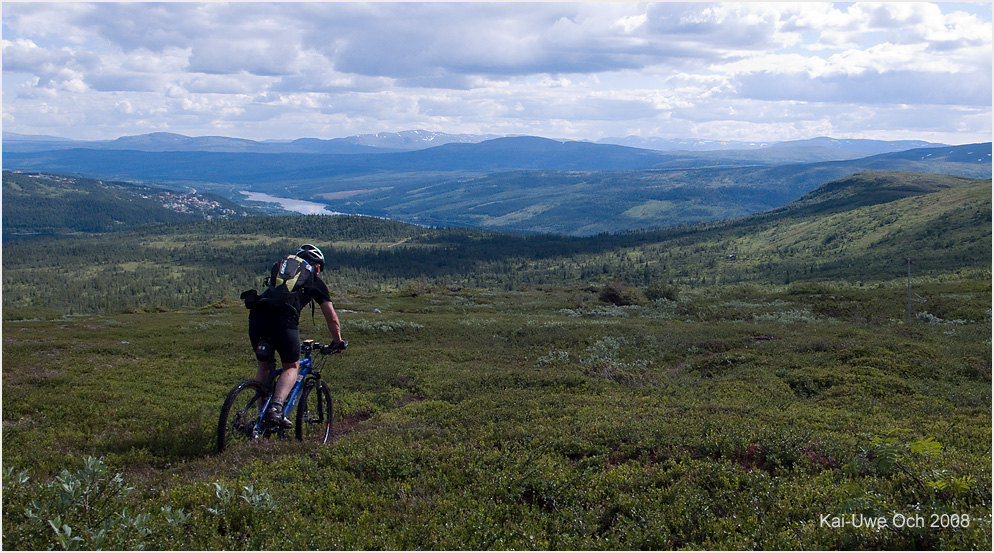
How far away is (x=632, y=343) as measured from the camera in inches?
1094

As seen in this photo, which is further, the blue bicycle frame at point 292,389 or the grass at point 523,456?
the blue bicycle frame at point 292,389

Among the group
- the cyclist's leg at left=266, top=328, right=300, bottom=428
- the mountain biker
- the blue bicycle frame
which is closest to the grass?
the blue bicycle frame

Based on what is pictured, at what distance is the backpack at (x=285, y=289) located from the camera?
32.4 feet

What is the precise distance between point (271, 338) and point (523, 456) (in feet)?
→ 16.0

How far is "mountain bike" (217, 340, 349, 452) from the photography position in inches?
392

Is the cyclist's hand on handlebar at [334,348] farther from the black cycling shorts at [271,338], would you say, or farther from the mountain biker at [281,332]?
the black cycling shorts at [271,338]

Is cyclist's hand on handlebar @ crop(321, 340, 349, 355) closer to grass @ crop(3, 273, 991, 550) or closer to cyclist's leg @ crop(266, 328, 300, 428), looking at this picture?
cyclist's leg @ crop(266, 328, 300, 428)

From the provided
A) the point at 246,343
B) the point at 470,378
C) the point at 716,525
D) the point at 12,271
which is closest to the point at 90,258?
the point at 12,271

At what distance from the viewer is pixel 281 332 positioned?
1009 centimetres

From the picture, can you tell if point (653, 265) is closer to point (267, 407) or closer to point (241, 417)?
point (267, 407)

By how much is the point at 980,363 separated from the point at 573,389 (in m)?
14.9

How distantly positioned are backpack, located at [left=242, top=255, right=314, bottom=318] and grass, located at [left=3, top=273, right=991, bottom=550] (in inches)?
99.9

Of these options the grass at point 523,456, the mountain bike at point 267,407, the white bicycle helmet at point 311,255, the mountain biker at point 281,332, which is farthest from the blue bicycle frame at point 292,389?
the white bicycle helmet at point 311,255

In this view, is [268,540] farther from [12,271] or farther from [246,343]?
[12,271]
